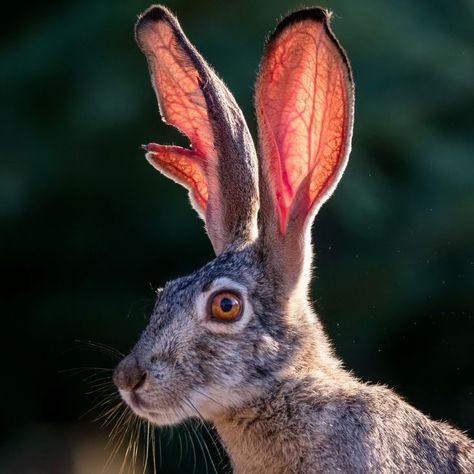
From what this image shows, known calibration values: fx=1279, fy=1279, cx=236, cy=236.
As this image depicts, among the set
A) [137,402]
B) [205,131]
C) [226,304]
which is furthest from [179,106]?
[137,402]

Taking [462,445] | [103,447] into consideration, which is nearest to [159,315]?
[462,445]

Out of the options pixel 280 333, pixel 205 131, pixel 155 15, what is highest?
pixel 155 15

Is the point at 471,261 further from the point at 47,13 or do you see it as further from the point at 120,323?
the point at 47,13

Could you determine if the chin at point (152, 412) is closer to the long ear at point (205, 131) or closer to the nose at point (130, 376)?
the nose at point (130, 376)

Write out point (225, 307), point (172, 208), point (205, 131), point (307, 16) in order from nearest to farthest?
point (307, 16) → point (225, 307) → point (205, 131) → point (172, 208)

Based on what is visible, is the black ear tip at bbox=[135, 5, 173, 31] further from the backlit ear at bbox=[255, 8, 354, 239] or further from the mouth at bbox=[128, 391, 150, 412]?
the mouth at bbox=[128, 391, 150, 412]

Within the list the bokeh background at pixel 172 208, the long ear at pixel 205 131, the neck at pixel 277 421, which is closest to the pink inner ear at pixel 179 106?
the long ear at pixel 205 131

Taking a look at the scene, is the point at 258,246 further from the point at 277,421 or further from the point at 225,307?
the point at 277,421
